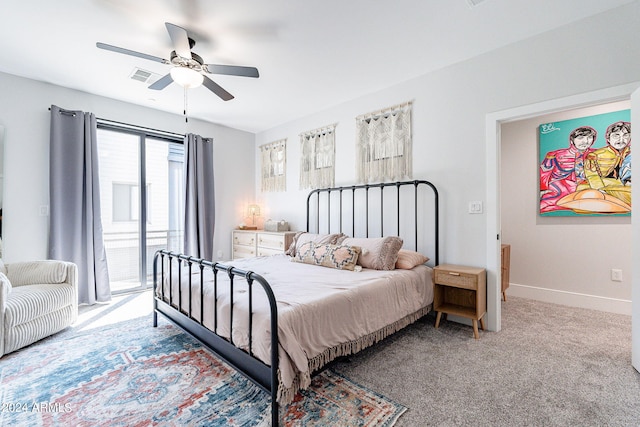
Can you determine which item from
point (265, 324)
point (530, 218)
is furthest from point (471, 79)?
point (265, 324)

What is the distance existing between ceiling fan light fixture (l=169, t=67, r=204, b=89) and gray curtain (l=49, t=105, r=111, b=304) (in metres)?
2.06

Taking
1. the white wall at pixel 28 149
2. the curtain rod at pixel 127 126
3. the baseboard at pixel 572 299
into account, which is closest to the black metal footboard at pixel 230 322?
the white wall at pixel 28 149

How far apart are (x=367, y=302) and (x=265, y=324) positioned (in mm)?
890

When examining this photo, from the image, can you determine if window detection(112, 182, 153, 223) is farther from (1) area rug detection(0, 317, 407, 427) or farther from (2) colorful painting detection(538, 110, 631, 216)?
(2) colorful painting detection(538, 110, 631, 216)

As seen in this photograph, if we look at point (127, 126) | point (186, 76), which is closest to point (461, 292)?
point (186, 76)

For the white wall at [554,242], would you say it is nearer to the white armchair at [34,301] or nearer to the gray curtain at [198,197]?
the gray curtain at [198,197]

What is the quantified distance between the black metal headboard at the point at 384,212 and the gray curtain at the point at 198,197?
1720 millimetres

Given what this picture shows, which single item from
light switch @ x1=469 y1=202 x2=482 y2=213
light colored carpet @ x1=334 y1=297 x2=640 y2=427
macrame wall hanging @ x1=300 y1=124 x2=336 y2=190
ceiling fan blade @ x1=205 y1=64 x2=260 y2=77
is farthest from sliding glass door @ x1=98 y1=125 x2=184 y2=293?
light switch @ x1=469 y1=202 x2=482 y2=213

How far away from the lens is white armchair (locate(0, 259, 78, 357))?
7.53 ft

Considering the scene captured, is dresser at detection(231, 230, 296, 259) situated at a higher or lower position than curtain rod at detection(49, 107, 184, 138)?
lower

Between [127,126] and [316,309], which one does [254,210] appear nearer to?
[127,126]

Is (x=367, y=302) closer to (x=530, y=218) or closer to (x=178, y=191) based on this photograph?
(x=530, y=218)

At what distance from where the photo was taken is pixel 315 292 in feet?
6.68

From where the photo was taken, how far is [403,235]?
136 inches
